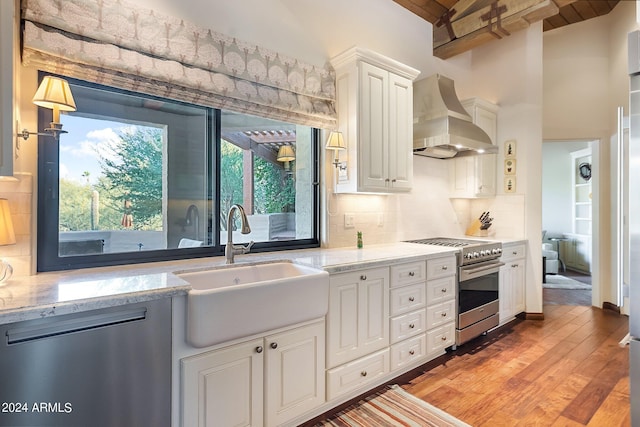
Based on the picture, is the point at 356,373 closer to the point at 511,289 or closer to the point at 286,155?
the point at 286,155

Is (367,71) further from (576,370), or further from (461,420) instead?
(576,370)

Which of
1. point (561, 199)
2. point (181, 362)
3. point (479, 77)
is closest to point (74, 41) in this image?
point (181, 362)

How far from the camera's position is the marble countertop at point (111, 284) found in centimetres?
115

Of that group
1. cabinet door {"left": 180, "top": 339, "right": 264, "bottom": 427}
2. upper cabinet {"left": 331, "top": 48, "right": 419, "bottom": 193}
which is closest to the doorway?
upper cabinet {"left": 331, "top": 48, "right": 419, "bottom": 193}

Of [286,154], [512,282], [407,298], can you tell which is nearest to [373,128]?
[286,154]

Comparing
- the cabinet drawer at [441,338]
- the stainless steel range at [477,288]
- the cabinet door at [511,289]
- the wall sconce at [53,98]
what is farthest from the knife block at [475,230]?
the wall sconce at [53,98]

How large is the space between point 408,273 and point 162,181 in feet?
6.09

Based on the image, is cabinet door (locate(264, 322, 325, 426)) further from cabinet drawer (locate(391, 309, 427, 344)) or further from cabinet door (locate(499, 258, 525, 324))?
cabinet door (locate(499, 258, 525, 324))

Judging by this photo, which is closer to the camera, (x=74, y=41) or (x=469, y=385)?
(x=74, y=41)

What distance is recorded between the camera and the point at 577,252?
6.56 metres

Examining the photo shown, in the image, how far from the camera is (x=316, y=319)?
188 centimetres

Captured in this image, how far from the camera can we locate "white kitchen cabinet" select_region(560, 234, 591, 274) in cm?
633

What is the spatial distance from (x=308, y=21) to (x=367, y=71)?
64 cm

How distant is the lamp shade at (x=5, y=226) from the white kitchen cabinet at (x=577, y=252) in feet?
26.9
